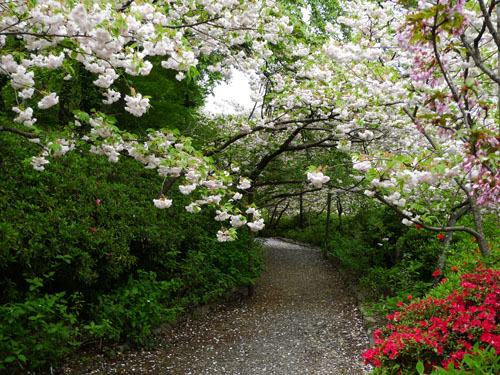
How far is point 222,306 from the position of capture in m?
7.31

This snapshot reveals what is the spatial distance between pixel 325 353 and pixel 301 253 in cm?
955

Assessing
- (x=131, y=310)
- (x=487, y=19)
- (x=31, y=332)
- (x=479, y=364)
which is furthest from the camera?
(x=131, y=310)

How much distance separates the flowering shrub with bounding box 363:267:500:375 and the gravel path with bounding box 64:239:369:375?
1535mm

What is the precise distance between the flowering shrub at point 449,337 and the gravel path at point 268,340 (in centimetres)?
154

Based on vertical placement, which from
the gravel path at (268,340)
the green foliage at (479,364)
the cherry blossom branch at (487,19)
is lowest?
the gravel path at (268,340)

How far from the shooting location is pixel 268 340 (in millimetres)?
5699

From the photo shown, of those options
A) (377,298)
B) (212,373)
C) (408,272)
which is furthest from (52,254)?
(377,298)

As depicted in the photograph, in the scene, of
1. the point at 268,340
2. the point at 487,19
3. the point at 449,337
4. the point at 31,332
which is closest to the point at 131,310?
the point at 31,332

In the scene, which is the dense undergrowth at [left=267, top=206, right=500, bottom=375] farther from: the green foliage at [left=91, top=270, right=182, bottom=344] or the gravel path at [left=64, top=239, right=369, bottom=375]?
the green foliage at [left=91, top=270, right=182, bottom=344]

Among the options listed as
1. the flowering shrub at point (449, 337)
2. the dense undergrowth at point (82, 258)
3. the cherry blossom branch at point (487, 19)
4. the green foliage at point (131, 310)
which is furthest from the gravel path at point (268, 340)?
the cherry blossom branch at point (487, 19)

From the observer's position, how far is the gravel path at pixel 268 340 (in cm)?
462

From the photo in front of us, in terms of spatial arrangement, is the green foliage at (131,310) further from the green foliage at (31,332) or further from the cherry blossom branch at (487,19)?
the cherry blossom branch at (487,19)

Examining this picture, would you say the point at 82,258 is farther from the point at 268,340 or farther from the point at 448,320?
the point at 448,320

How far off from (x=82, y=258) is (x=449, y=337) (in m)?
3.51
